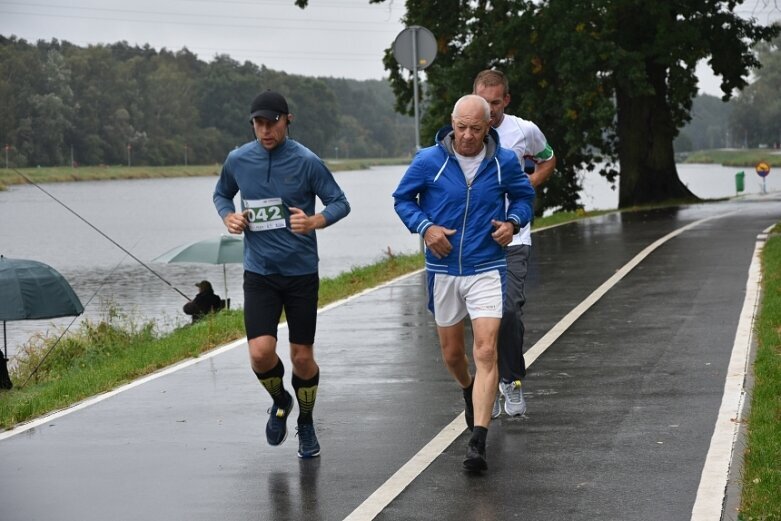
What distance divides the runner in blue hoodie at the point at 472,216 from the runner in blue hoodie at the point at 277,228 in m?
0.52

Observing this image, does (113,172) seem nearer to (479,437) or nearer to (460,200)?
(460,200)

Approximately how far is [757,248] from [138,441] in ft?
38.6

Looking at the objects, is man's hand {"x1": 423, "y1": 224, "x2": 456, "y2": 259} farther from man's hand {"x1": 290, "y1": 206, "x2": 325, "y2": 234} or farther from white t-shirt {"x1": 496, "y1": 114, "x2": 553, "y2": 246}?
white t-shirt {"x1": 496, "y1": 114, "x2": 553, "y2": 246}

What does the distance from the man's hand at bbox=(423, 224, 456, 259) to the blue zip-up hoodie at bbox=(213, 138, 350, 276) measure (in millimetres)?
591

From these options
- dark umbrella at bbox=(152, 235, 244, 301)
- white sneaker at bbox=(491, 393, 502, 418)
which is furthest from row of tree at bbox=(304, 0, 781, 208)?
white sneaker at bbox=(491, 393, 502, 418)

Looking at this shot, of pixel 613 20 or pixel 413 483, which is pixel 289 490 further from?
pixel 613 20

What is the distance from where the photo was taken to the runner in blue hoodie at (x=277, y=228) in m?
7.60

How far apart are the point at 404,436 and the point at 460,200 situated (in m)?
1.50

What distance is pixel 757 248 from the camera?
59.9 feet

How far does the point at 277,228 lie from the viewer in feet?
25.0

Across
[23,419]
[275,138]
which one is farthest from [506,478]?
[23,419]

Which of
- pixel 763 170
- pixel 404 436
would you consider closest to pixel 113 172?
pixel 763 170

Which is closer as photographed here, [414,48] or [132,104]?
[414,48]

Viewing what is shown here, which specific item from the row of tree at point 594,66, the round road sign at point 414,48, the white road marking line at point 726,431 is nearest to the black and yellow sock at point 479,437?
the white road marking line at point 726,431
